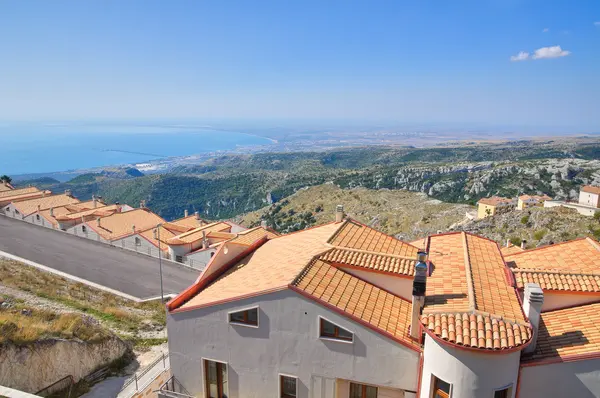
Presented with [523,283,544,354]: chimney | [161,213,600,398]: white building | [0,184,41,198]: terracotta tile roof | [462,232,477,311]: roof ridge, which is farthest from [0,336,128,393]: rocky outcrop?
[0,184,41,198]: terracotta tile roof

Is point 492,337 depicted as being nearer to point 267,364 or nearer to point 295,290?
point 295,290

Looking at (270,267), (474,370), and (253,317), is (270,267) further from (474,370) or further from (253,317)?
(474,370)

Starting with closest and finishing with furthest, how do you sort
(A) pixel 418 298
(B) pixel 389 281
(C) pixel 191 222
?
1. (A) pixel 418 298
2. (B) pixel 389 281
3. (C) pixel 191 222

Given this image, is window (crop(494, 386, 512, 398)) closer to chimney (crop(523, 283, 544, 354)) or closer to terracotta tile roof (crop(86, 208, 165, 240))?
chimney (crop(523, 283, 544, 354))

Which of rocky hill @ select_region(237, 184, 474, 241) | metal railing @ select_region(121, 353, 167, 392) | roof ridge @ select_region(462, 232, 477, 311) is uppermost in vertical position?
roof ridge @ select_region(462, 232, 477, 311)

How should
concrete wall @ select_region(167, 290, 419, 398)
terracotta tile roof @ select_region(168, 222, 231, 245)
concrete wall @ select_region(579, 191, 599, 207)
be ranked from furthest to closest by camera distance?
1. concrete wall @ select_region(579, 191, 599, 207)
2. terracotta tile roof @ select_region(168, 222, 231, 245)
3. concrete wall @ select_region(167, 290, 419, 398)

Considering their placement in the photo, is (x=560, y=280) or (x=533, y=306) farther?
(x=560, y=280)

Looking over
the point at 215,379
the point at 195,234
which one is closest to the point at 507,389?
the point at 215,379

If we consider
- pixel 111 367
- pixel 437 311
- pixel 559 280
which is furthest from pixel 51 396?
pixel 559 280
